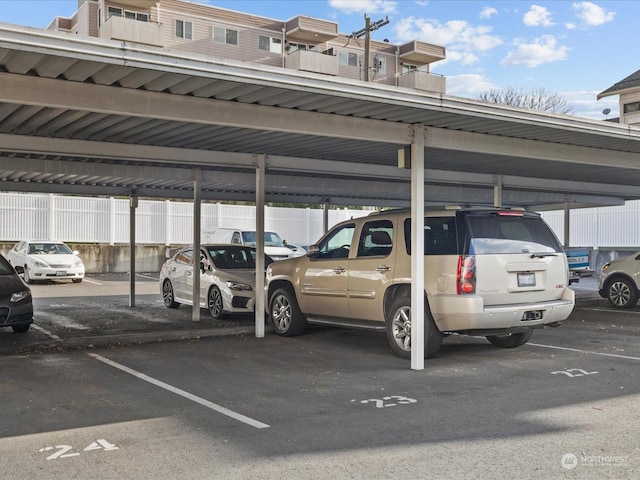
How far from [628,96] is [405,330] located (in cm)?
2391

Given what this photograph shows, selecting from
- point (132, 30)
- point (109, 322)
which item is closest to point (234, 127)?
point (109, 322)

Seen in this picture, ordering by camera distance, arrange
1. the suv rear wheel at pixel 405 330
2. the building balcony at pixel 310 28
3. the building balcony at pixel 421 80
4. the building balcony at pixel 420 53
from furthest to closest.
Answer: the building balcony at pixel 420 53 < the building balcony at pixel 421 80 < the building balcony at pixel 310 28 < the suv rear wheel at pixel 405 330

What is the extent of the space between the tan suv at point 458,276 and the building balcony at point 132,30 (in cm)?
2630

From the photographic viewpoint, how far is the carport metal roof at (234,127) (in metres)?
6.54

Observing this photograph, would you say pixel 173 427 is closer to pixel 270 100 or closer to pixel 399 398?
pixel 399 398

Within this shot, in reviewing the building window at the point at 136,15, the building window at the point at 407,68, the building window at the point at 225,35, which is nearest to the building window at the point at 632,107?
the building window at the point at 225,35

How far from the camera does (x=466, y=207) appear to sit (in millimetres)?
8883

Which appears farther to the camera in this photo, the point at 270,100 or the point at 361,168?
the point at 361,168

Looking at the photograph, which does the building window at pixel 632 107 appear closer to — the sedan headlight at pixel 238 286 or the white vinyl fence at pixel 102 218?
the white vinyl fence at pixel 102 218

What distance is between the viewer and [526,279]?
8688 millimetres

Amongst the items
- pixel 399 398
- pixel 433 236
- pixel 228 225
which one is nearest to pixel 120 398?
pixel 399 398

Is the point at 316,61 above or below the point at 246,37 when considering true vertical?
below

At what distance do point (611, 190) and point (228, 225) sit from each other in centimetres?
2056

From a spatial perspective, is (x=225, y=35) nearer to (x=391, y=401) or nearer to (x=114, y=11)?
(x=114, y=11)
